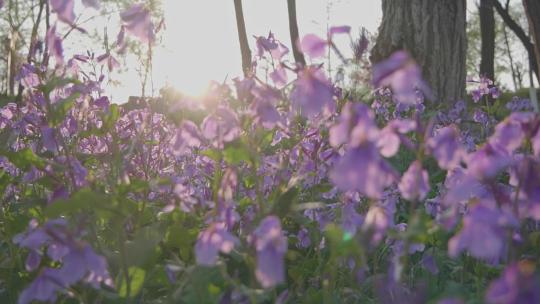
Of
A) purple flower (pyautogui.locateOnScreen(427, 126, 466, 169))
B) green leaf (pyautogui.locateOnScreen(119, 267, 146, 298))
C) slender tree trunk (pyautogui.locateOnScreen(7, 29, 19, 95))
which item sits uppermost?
slender tree trunk (pyautogui.locateOnScreen(7, 29, 19, 95))

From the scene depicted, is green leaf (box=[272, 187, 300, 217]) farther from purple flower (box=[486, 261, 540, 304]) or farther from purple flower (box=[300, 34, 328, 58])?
purple flower (box=[486, 261, 540, 304])

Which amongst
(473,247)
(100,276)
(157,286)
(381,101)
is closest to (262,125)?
(100,276)

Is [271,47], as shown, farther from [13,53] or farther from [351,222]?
[13,53]

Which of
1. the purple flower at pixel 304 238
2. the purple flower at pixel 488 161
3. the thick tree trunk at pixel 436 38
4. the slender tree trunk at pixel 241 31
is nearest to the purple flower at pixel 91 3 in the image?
the purple flower at pixel 488 161

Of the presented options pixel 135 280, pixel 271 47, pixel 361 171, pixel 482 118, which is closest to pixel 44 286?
pixel 135 280

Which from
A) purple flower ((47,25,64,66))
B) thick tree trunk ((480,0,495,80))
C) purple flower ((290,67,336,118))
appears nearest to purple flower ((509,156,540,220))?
purple flower ((290,67,336,118))

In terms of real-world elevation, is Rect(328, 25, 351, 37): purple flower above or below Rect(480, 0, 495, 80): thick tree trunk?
below

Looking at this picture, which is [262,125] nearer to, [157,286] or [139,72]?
[157,286]

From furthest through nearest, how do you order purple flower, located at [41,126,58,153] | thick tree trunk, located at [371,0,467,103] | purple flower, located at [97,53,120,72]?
thick tree trunk, located at [371,0,467,103], purple flower, located at [97,53,120,72], purple flower, located at [41,126,58,153]
